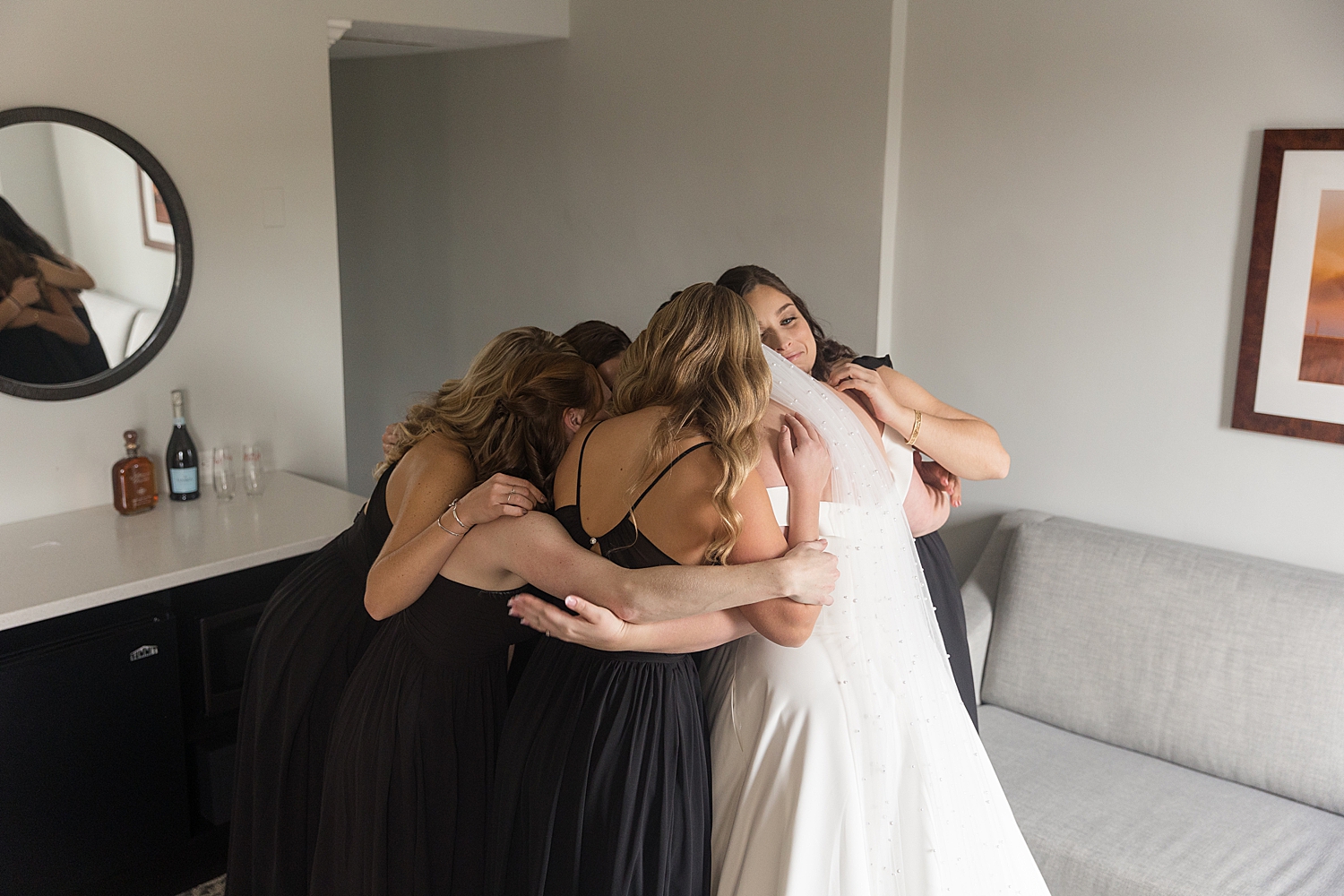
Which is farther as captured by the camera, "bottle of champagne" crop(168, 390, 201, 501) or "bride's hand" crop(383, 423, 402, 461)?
"bottle of champagne" crop(168, 390, 201, 501)

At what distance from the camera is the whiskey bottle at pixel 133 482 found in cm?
300

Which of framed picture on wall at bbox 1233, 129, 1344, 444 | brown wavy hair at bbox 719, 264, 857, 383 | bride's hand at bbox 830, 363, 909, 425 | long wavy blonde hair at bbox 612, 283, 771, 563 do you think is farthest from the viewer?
framed picture on wall at bbox 1233, 129, 1344, 444

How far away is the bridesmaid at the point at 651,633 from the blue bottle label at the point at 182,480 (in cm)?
180

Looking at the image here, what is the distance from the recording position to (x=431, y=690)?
1992 mm

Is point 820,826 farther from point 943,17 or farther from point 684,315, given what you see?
point 943,17

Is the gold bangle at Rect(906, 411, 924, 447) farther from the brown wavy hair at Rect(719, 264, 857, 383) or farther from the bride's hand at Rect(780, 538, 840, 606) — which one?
the bride's hand at Rect(780, 538, 840, 606)

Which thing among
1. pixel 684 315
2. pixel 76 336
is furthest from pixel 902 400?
pixel 76 336

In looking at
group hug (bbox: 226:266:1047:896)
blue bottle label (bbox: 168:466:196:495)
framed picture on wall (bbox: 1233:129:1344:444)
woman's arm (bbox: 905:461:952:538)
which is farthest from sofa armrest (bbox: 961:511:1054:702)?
blue bottle label (bbox: 168:466:196:495)

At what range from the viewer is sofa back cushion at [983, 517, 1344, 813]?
2.52 metres

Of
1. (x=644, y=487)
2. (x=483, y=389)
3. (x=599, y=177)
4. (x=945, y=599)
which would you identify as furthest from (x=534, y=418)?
(x=599, y=177)

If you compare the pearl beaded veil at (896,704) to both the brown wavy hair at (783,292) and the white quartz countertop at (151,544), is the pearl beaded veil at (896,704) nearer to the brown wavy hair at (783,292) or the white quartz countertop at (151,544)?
the brown wavy hair at (783,292)

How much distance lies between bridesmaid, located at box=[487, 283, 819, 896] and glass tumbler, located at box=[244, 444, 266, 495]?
5.73 ft

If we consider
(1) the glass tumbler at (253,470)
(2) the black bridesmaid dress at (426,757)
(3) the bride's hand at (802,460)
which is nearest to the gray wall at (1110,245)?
(3) the bride's hand at (802,460)

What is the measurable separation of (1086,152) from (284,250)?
96.9 inches
